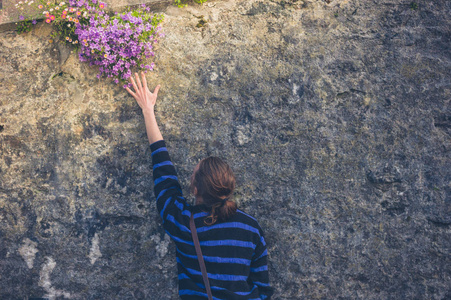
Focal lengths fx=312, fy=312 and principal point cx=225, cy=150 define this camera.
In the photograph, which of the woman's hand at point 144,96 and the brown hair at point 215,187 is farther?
the woman's hand at point 144,96

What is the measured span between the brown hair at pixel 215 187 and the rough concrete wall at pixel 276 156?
0.65 meters

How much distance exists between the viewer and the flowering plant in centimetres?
240

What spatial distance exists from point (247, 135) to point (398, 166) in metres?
1.25

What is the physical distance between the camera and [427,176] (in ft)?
8.33

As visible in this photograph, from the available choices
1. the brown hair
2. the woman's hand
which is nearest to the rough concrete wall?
the woman's hand

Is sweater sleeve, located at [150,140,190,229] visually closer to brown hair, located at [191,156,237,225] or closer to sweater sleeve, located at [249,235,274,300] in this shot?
brown hair, located at [191,156,237,225]

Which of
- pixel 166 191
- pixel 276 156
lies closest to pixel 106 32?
pixel 166 191

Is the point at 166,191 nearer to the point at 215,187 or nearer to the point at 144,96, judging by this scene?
the point at 215,187

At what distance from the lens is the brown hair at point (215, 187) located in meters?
1.89

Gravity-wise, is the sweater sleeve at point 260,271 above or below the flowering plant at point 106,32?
below

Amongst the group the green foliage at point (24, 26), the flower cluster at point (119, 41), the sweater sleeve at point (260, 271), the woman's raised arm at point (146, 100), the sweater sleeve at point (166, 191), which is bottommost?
the sweater sleeve at point (260, 271)

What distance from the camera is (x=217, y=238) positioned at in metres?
1.92

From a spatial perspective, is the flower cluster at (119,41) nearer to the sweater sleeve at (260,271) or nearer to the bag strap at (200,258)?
the bag strap at (200,258)

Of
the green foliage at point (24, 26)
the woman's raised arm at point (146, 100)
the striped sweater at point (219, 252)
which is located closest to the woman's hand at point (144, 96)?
the woman's raised arm at point (146, 100)
